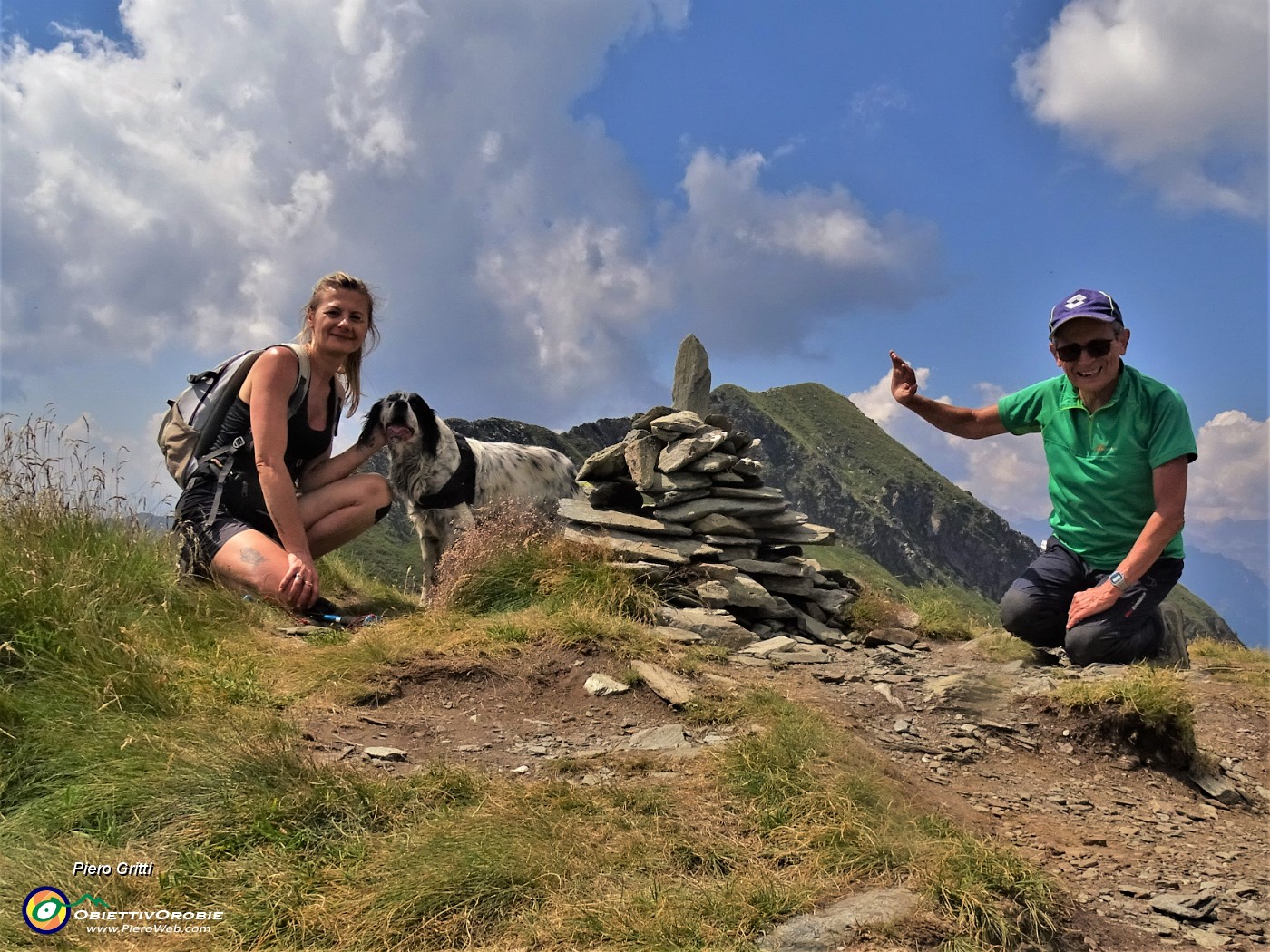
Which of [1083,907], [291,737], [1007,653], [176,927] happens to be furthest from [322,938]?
[1007,653]

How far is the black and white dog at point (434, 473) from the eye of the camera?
7.69m

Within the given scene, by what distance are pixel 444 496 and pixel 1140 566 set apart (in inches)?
230

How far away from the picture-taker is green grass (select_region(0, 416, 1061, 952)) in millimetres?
2469

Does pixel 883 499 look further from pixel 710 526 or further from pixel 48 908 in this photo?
pixel 48 908

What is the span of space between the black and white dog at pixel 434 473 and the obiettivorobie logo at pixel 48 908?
4.99 meters

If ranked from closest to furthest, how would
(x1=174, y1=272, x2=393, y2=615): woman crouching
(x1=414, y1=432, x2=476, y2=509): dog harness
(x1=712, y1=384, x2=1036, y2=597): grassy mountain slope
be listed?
(x1=174, y1=272, x2=393, y2=615): woman crouching, (x1=414, y1=432, x2=476, y2=509): dog harness, (x1=712, y1=384, x2=1036, y2=597): grassy mountain slope

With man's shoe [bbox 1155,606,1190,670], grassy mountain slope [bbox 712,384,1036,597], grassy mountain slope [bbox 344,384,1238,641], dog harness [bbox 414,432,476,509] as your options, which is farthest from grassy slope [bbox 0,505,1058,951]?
grassy mountain slope [bbox 712,384,1036,597]

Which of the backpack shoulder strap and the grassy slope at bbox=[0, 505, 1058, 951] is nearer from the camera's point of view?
the grassy slope at bbox=[0, 505, 1058, 951]

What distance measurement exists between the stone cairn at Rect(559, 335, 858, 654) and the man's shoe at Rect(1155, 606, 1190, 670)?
7.99 feet

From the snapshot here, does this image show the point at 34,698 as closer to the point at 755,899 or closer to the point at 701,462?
the point at 755,899

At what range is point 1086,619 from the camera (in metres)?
5.16

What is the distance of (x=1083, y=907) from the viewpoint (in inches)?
110

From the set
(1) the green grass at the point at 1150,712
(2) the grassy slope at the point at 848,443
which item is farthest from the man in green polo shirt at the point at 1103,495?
(2) the grassy slope at the point at 848,443

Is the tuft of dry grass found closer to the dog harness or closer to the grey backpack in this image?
the dog harness
